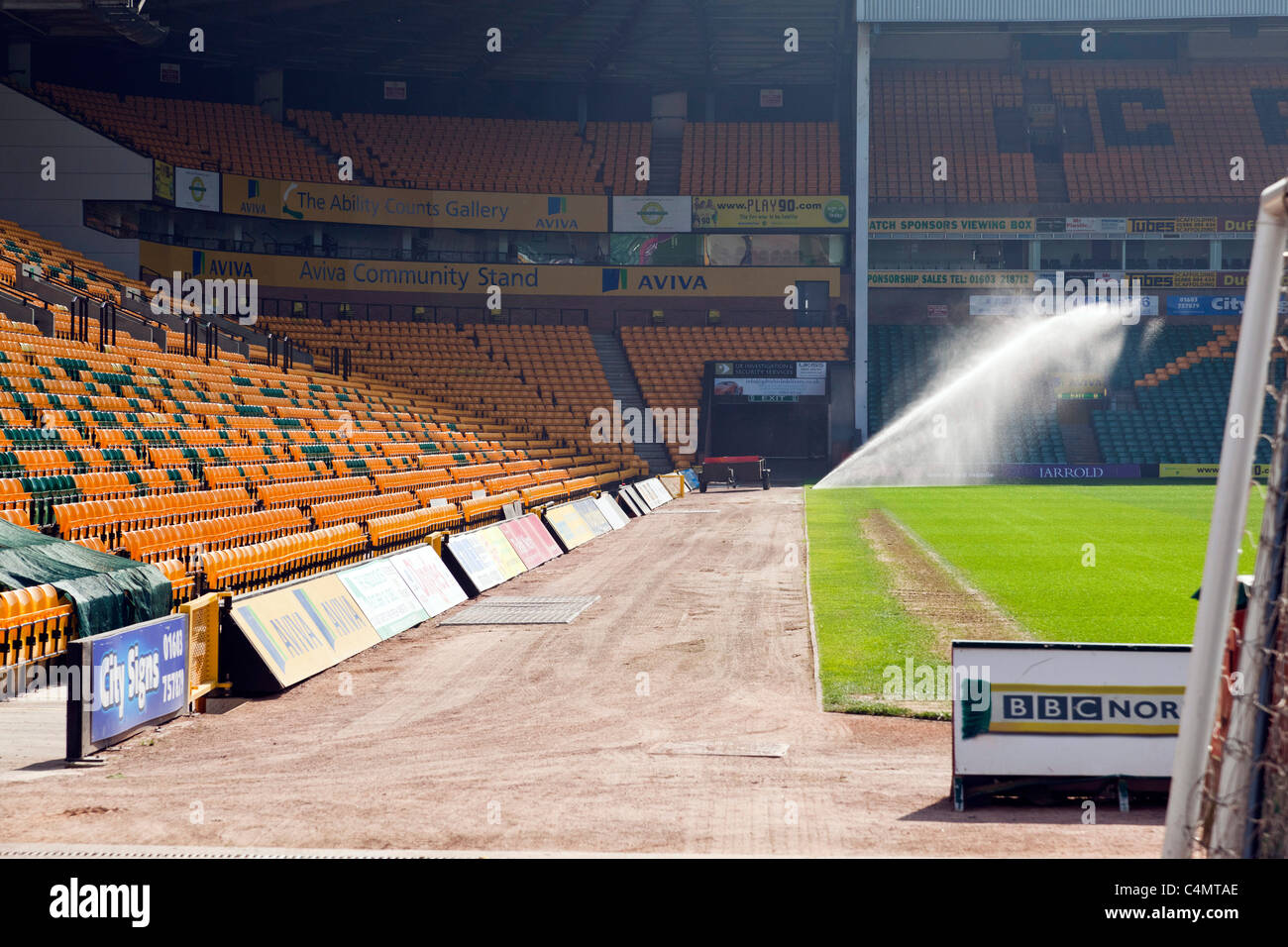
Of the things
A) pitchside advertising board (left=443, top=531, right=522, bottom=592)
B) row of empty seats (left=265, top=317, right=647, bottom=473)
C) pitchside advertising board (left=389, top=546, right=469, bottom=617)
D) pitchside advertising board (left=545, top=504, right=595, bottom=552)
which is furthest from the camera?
row of empty seats (left=265, top=317, right=647, bottom=473)

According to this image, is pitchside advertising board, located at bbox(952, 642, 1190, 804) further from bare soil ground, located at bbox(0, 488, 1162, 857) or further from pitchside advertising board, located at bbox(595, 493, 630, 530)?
pitchside advertising board, located at bbox(595, 493, 630, 530)

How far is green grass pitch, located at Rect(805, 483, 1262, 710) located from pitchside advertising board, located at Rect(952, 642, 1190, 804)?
1413 millimetres

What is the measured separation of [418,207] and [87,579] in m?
43.9

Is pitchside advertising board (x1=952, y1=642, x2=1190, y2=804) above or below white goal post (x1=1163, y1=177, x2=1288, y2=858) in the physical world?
below

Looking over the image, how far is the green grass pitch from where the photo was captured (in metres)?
13.3

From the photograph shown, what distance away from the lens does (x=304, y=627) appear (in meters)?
13.1

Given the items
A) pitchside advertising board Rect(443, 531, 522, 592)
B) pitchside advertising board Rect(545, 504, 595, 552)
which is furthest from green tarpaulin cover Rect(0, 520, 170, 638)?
pitchside advertising board Rect(545, 504, 595, 552)

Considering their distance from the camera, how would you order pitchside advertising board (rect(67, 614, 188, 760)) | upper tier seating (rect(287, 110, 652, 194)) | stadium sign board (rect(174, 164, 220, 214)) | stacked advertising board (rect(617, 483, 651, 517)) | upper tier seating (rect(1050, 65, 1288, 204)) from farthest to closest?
1. upper tier seating (rect(1050, 65, 1288, 204))
2. upper tier seating (rect(287, 110, 652, 194))
3. stadium sign board (rect(174, 164, 220, 214))
4. stacked advertising board (rect(617, 483, 651, 517))
5. pitchside advertising board (rect(67, 614, 188, 760))

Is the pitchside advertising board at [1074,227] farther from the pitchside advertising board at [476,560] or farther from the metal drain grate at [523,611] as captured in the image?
the metal drain grate at [523,611]

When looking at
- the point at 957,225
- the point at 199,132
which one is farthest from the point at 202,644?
the point at 957,225

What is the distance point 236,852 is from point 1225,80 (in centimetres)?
6652
